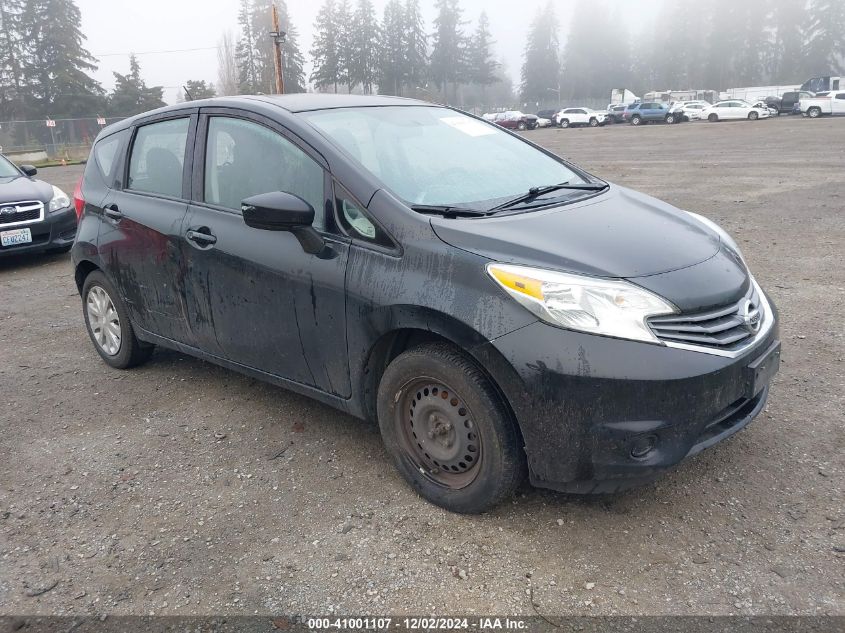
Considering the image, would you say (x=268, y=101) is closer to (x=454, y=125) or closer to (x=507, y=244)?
(x=454, y=125)

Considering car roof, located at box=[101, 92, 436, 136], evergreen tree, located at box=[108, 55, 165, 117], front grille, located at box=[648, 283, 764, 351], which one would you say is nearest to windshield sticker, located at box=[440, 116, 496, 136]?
car roof, located at box=[101, 92, 436, 136]

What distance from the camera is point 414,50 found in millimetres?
93875

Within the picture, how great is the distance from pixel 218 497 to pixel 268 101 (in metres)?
2.05

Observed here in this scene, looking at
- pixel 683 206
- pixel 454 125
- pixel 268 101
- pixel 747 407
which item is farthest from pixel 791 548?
pixel 683 206

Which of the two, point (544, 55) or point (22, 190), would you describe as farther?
point (544, 55)

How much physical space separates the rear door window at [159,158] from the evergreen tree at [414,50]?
91.8 meters

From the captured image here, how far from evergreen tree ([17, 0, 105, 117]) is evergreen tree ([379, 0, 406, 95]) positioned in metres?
38.7

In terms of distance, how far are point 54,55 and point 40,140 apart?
1051 inches

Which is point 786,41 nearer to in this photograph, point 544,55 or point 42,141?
point 544,55

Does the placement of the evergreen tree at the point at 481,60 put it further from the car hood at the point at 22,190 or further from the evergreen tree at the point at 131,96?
the car hood at the point at 22,190

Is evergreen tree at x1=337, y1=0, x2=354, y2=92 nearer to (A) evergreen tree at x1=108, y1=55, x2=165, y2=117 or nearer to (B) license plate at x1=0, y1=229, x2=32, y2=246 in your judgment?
(A) evergreen tree at x1=108, y1=55, x2=165, y2=117

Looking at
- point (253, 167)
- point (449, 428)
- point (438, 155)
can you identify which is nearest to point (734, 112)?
point (438, 155)

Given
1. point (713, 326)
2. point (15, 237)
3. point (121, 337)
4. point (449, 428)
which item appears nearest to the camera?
point (713, 326)

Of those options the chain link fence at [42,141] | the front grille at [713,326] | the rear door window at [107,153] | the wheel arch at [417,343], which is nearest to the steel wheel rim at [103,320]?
the rear door window at [107,153]
